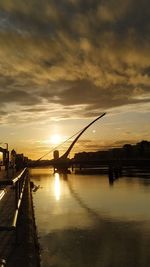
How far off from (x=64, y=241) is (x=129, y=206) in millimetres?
22411

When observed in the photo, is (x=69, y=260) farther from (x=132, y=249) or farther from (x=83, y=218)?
(x=83, y=218)

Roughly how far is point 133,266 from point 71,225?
13.9 metres

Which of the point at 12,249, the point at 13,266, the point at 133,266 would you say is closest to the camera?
the point at 13,266

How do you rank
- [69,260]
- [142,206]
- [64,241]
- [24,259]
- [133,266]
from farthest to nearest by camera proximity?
[142,206]
[64,241]
[69,260]
[133,266]
[24,259]

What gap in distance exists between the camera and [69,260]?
20.5 m

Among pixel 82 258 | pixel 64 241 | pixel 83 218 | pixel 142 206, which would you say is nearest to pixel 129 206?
pixel 142 206

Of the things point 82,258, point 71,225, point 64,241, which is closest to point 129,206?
point 71,225

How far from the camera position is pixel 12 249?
1189cm

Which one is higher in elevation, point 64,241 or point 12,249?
point 12,249

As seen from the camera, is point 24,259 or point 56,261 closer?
point 24,259

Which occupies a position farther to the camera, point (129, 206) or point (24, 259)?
point (129, 206)

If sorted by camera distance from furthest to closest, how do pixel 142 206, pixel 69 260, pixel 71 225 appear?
pixel 142 206 → pixel 71 225 → pixel 69 260

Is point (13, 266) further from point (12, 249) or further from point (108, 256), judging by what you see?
point (108, 256)

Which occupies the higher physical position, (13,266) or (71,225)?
(13,266)
